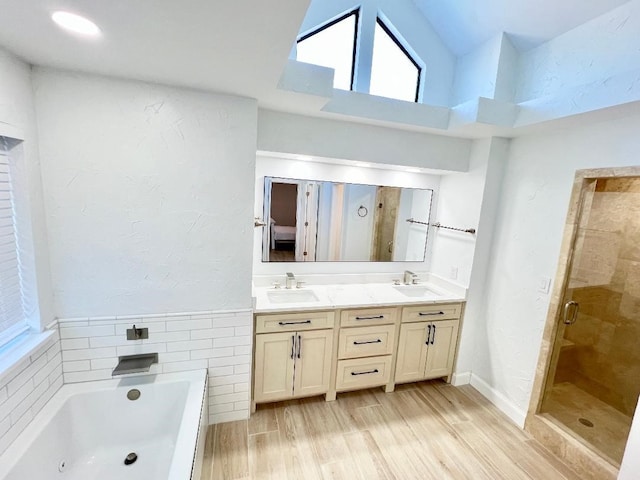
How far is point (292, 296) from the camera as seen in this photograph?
2562mm

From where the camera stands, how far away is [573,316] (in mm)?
2236

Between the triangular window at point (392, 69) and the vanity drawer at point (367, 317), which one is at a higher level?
the triangular window at point (392, 69)

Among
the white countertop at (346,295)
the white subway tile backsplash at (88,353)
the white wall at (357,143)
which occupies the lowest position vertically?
the white subway tile backsplash at (88,353)

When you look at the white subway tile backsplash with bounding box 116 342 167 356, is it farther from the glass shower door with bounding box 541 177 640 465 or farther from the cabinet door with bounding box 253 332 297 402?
the glass shower door with bounding box 541 177 640 465

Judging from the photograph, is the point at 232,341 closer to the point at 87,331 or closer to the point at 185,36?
the point at 87,331

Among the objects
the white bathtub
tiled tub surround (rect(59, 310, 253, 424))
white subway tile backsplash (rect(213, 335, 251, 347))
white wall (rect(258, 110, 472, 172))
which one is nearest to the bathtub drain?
the white bathtub

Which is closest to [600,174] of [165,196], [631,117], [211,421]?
[631,117]

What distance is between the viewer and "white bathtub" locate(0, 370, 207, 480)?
4.85ft

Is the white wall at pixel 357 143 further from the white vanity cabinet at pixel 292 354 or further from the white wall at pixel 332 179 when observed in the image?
the white vanity cabinet at pixel 292 354

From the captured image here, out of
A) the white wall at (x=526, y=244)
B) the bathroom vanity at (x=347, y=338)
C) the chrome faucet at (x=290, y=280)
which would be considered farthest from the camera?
the chrome faucet at (x=290, y=280)

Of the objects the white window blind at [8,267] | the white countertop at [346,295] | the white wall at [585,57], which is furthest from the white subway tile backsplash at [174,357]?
the white wall at [585,57]

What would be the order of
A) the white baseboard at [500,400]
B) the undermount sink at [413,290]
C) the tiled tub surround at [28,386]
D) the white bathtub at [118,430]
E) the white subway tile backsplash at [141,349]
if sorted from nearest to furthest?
the tiled tub surround at [28,386], the white bathtub at [118,430], the white subway tile backsplash at [141,349], the white baseboard at [500,400], the undermount sink at [413,290]

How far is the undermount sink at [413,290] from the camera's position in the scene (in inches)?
114

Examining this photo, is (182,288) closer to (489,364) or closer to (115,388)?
(115,388)
